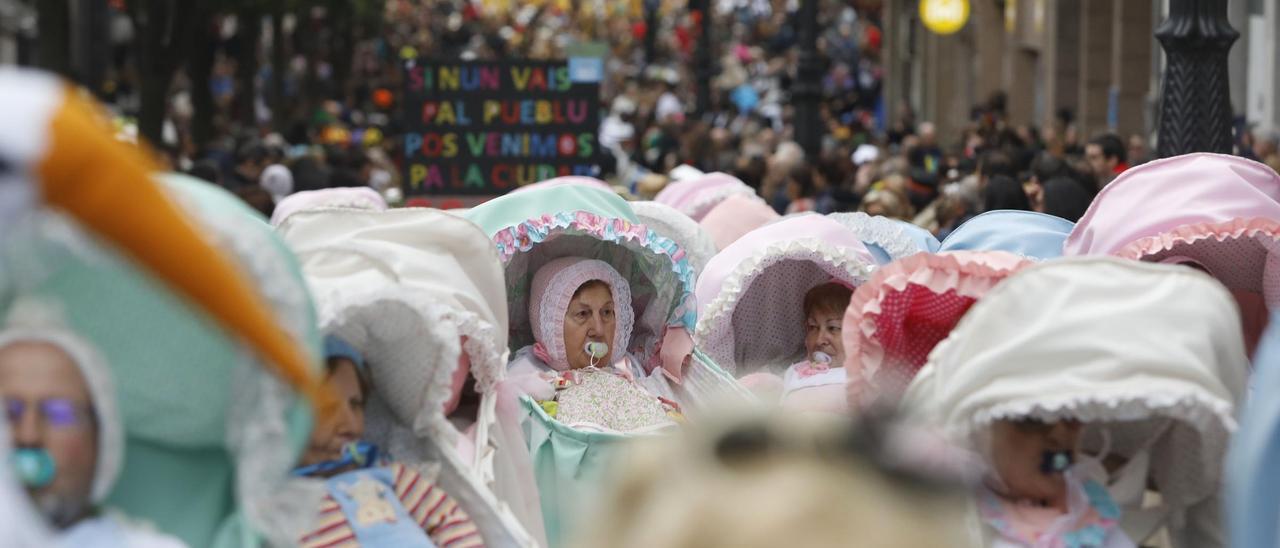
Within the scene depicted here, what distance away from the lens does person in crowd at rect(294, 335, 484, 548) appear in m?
4.75

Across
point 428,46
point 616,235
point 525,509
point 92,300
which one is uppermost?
point 92,300

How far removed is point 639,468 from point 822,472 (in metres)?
0.23

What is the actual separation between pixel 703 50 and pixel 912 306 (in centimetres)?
2564

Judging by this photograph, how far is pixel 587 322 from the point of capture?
720 cm

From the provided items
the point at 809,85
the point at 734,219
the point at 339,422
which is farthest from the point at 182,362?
the point at 809,85

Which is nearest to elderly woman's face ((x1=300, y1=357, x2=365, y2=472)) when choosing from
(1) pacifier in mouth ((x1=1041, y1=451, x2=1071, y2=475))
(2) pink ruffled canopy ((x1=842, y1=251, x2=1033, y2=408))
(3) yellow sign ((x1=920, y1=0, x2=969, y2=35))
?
(2) pink ruffled canopy ((x1=842, y1=251, x2=1033, y2=408))

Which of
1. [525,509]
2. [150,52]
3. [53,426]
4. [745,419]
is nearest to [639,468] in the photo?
[745,419]

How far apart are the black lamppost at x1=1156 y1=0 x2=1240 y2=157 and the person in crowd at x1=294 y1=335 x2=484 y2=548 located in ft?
15.8

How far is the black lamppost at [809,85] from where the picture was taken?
1929 centimetres

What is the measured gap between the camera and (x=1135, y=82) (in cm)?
2495

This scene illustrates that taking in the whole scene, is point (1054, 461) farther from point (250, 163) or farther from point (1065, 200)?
point (250, 163)

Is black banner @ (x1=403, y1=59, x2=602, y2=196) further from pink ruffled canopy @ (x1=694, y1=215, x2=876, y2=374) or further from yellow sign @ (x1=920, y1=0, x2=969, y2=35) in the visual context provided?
yellow sign @ (x1=920, y1=0, x2=969, y2=35)

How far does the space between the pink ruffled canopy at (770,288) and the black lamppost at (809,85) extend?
1141 cm

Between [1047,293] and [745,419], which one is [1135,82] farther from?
[745,419]
